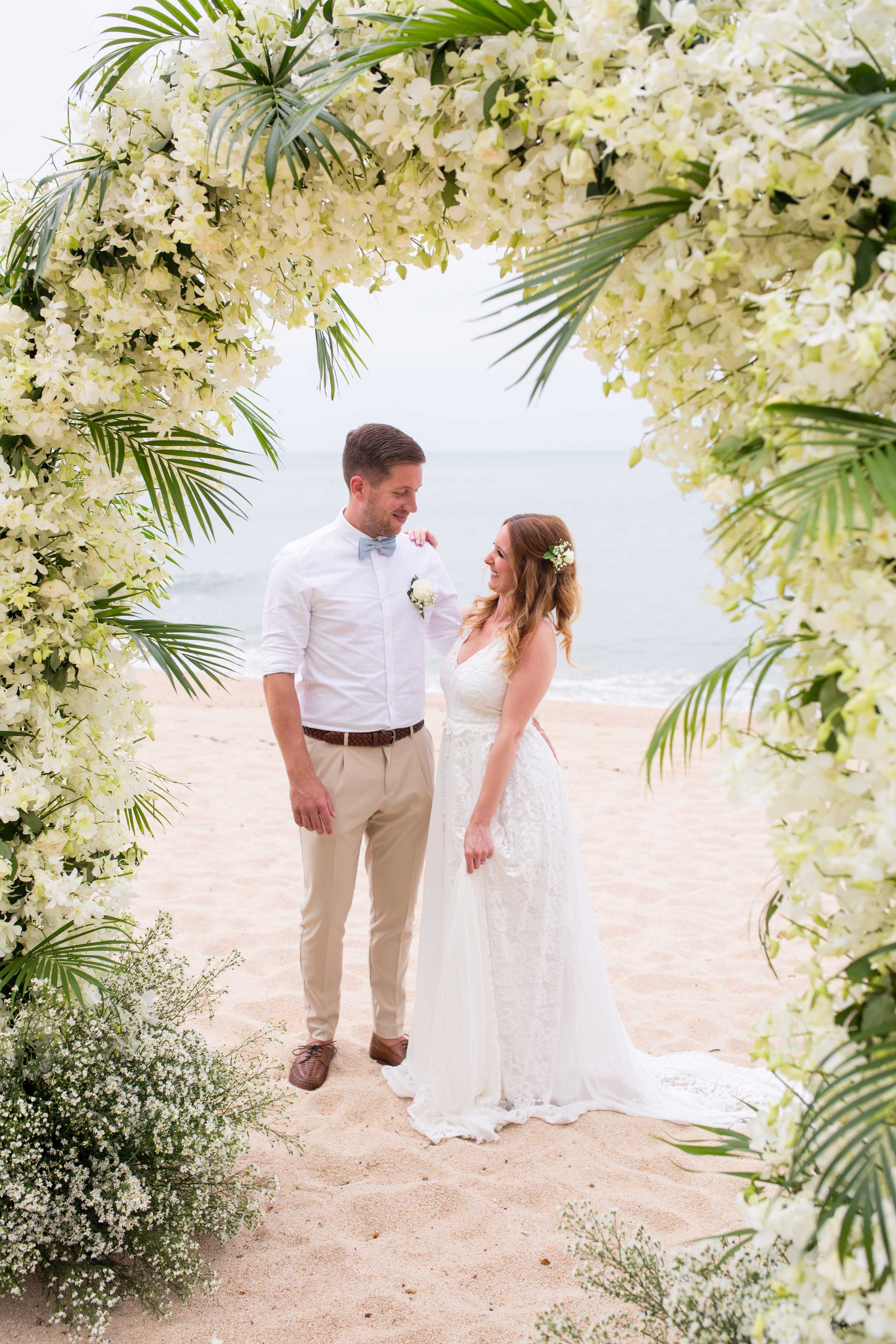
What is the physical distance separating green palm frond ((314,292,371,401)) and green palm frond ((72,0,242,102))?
2.87 feet

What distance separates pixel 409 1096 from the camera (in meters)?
3.55

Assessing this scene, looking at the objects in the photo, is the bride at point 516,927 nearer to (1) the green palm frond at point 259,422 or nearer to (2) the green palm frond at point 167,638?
(1) the green palm frond at point 259,422

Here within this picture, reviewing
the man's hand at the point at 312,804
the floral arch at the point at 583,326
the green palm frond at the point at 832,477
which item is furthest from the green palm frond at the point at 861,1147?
the man's hand at the point at 312,804

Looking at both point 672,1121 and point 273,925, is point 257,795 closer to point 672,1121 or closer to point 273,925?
point 273,925

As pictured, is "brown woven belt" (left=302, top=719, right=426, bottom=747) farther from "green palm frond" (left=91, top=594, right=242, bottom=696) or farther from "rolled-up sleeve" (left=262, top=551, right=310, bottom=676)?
"green palm frond" (left=91, top=594, right=242, bottom=696)

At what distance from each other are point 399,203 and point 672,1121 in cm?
288

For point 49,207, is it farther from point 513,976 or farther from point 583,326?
point 513,976

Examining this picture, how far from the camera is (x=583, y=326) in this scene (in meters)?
2.00

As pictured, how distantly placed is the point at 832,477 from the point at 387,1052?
118 inches

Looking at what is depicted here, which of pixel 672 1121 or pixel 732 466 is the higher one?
pixel 732 466

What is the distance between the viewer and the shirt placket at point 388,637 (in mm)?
3713

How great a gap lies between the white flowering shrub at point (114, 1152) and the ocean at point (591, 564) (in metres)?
1.26

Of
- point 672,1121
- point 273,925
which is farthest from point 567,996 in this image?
point 273,925

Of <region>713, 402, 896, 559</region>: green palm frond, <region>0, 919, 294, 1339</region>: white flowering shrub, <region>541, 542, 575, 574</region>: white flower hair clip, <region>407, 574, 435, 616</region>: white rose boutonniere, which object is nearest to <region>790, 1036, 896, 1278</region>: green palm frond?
<region>713, 402, 896, 559</region>: green palm frond
